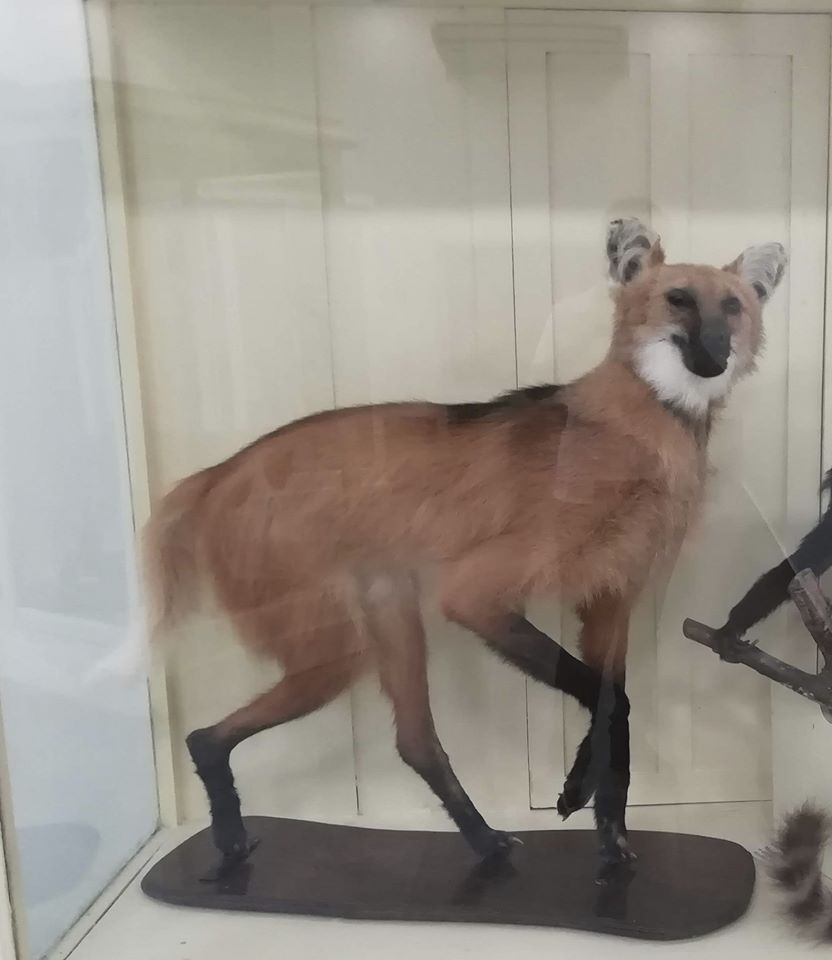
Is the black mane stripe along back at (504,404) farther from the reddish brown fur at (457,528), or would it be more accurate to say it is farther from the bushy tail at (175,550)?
the bushy tail at (175,550)

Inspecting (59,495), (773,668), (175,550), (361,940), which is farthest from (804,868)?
(59,495)

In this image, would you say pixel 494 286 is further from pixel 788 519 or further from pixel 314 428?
pixel 788 519

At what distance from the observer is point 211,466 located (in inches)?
35.8

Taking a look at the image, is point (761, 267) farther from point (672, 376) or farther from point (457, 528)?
point (457, 528)

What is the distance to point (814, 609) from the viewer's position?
34.5 inches

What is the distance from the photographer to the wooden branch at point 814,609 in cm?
86

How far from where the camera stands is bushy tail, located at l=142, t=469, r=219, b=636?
90 cm

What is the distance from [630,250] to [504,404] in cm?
20

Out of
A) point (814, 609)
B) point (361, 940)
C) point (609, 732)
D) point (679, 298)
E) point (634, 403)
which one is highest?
point (679, 298)

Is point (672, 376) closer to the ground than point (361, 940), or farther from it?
farther from it

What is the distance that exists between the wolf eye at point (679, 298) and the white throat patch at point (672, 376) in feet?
0.12

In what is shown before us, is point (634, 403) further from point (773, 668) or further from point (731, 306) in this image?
point (773, 668)

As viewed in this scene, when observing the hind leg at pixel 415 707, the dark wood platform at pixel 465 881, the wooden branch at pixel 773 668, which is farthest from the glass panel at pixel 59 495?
the wooden branch at pixel 773 668

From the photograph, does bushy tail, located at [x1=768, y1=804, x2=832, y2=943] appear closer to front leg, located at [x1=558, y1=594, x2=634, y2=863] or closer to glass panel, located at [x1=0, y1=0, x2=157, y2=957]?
front leg, located at [x1=558, y1=594, x2=634, y2=863]
